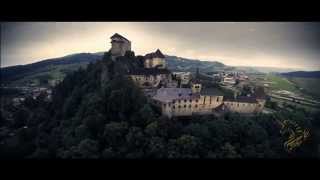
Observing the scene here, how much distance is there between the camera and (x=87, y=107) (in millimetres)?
4480

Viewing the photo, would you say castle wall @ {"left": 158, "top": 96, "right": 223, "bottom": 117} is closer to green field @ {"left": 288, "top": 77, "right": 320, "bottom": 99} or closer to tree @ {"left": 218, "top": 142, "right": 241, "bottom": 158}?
tree @ {"left": 218, "top": 142, "right": 241, "bottom": 158}

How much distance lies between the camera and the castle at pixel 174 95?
14.8 ft

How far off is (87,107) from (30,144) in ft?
2.67


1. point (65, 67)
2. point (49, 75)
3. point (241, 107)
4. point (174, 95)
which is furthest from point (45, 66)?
point (241, 107)

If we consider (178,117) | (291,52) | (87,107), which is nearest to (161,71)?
(178,117)

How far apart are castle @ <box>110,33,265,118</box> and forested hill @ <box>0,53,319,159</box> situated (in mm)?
98

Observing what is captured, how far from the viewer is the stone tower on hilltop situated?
4465mm

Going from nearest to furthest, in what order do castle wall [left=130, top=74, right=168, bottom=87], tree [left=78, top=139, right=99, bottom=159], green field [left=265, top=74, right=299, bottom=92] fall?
tree [left=78, top=139, right=99, bottom=159] → castle wall [left=130, top=74, right=168, bottom=87] → green field [left=265, top=74, right=299, bottom=92]

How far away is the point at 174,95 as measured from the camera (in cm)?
455

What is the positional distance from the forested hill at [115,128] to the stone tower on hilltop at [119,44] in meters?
0.09

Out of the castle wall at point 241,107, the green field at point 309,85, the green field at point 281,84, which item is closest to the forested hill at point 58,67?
the castle wall at point 241,107

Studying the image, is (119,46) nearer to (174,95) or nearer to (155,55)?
(155,55)

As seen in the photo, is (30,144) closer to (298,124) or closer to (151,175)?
(151,175)

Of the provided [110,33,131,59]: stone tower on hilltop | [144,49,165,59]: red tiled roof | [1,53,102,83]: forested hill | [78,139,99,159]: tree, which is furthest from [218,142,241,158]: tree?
[1,53,102,83]: forested hill
